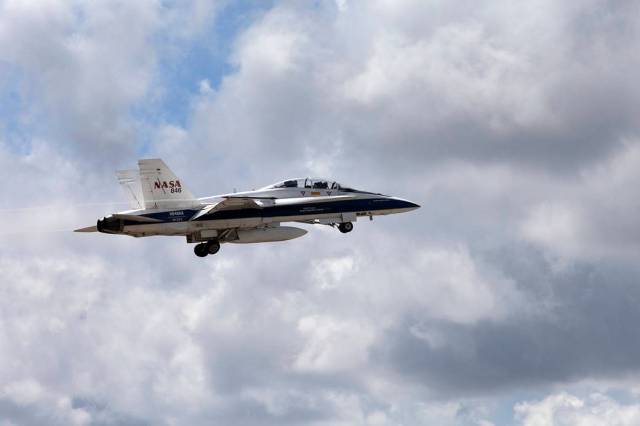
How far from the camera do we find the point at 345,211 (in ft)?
383

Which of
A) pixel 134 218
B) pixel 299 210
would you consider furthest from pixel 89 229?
pixel 299 210

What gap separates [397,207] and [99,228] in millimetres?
21976

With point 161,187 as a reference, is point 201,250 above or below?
below

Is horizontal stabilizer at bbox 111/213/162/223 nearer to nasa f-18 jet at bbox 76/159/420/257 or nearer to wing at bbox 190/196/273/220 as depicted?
nasa f-18 jet at bbox 76/159/420/257

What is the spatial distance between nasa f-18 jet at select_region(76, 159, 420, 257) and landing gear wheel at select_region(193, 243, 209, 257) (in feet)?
0.09

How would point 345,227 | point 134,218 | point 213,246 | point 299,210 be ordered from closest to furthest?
point 134,218 < point 299,210 < point 213,246 < point 345,227

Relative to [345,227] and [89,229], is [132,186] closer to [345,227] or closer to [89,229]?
[89,229]

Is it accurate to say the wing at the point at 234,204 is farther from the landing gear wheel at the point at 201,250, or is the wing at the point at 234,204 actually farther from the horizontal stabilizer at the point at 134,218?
the landing gear wheel at the point at 201,250

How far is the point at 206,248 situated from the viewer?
4606 inches

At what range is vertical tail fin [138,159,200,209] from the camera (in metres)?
112

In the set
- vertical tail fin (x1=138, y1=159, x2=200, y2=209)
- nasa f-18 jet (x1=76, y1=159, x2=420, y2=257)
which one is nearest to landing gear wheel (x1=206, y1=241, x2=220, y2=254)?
nasa f-18 jet (x1=76, y1=159, x2=420, y2=257)

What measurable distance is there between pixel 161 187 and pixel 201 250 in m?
6.92

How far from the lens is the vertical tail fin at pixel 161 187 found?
11206 cm

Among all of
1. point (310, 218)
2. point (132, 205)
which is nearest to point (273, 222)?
point (310, 218)
